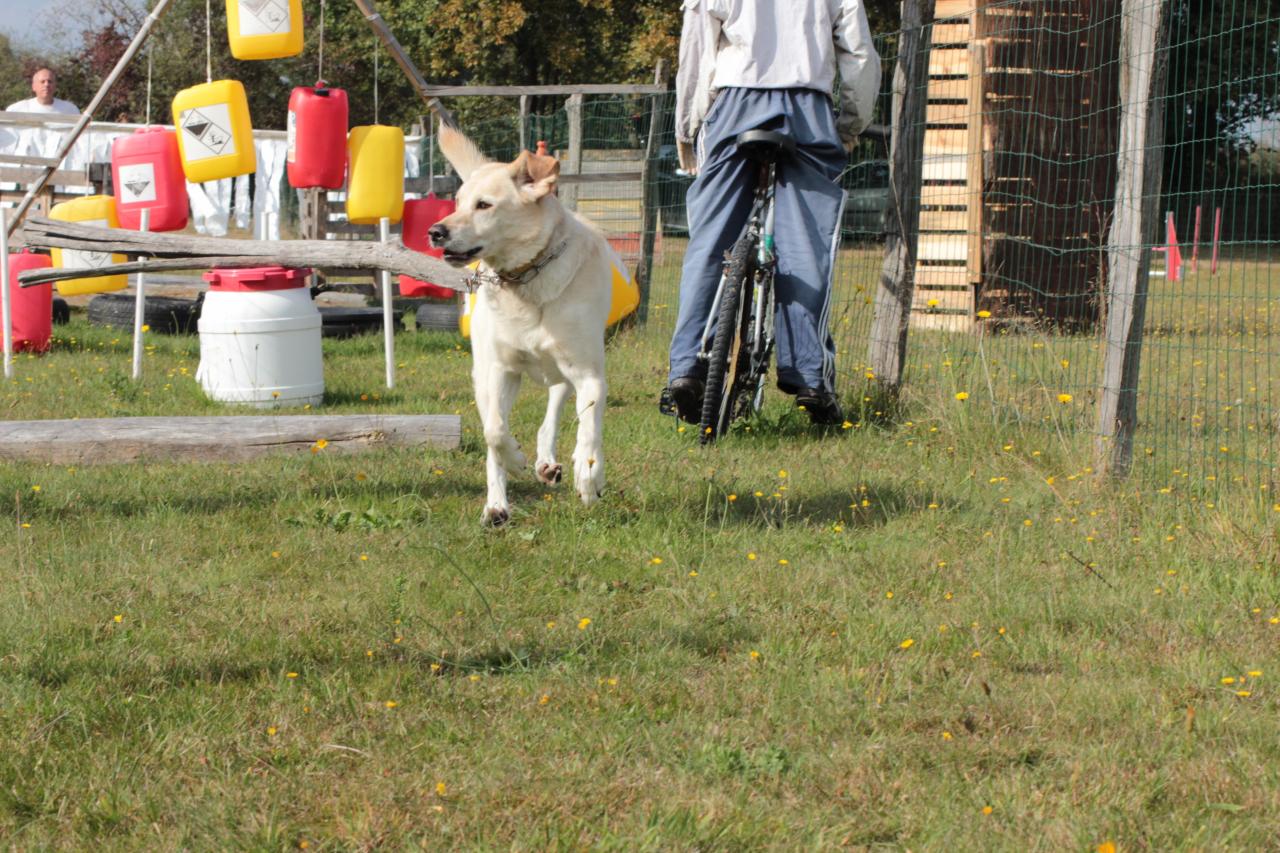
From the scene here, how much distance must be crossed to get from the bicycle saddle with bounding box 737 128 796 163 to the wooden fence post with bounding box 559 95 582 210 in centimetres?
580

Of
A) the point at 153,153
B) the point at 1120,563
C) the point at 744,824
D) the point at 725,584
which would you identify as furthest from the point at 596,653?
the point at 153,153

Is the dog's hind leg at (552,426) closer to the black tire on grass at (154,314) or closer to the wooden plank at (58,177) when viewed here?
the black tire on grass at (154,314)

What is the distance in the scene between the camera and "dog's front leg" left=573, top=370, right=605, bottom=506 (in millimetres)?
4906

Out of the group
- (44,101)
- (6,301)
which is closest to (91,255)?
(6,301)

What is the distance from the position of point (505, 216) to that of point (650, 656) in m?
2.05

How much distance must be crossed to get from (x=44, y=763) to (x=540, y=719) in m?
1.06

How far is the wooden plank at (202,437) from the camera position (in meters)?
5.73

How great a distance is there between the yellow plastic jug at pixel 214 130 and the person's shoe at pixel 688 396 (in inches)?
136

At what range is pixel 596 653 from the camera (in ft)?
11.4

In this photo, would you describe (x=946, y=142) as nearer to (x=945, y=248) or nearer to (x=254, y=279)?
(x=945, y=248)

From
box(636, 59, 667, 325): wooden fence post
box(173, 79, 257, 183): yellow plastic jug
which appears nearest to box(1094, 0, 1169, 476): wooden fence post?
box(173, 79, 257, 183): yellow plastic jug

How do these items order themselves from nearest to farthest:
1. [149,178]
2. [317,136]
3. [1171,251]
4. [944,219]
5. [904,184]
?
[904,184]
[317,136]
[149,178]
[944,219]
[1171,251]

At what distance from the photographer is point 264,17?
25.8 ft

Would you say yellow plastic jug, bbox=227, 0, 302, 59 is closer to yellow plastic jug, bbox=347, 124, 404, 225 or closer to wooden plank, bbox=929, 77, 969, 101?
yellow plastic jug, bbox=347, 124, 404, 225
